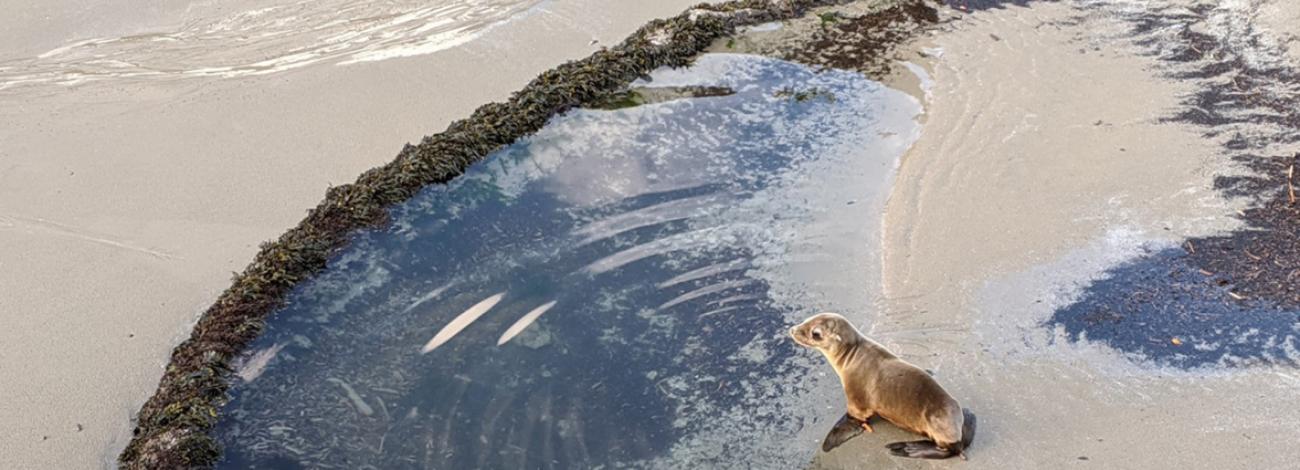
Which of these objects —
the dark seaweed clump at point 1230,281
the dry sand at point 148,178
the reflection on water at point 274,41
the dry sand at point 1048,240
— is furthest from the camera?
the reflection on water at point 274,41

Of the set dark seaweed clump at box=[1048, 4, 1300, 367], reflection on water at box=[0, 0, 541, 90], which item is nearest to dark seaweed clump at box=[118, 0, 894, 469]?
reflection on water at box=[0, 0, 541, 90]

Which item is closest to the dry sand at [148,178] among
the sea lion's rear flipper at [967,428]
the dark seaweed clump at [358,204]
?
the dark seaweed clump at [358,204]

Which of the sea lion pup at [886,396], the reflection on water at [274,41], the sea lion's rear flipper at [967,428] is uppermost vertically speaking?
the reflection on water at [274,41]

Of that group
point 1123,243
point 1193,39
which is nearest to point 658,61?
point 1123,243

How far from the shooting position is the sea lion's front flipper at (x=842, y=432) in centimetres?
454

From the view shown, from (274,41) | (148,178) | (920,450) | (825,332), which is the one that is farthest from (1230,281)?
(274,41)

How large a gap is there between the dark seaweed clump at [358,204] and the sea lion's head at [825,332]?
244cm

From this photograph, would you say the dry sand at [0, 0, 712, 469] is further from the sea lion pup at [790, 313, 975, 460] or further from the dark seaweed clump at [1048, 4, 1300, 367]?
the dark seaweed clump at [1048, 4, 1300, 367]

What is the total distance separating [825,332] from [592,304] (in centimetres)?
125

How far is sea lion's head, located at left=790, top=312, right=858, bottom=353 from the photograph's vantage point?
465 centimetres

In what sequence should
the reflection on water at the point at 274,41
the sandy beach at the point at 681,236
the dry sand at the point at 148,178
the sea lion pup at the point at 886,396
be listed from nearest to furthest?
the sea lion pup at the point at 886,396 → the sandy beach at the point at 681,236 → the dry sand at the point at 148,178 → the reflection on water at the point at 274,41

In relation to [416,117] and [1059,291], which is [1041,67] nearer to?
[1059,291]

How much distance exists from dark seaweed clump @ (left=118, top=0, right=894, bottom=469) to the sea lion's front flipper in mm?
2499

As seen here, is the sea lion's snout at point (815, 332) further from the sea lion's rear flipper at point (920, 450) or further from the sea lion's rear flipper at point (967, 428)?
the sea lion's rear flipper at point (967, 428)
